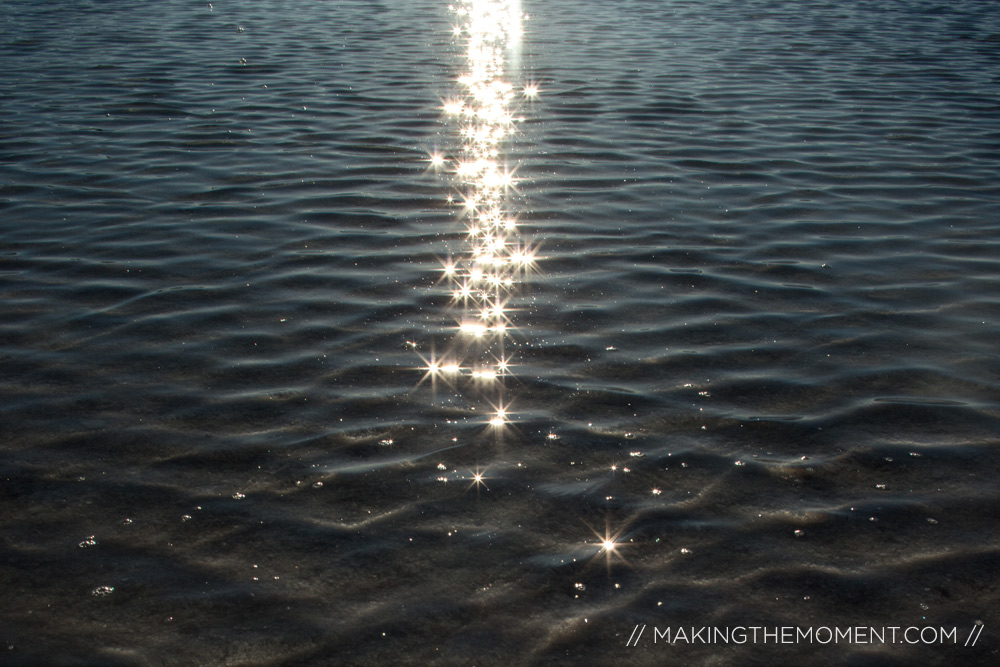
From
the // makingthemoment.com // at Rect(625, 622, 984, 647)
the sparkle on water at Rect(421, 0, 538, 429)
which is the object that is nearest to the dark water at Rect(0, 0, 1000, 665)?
the // makingthemoment.com // at Rect(625, 622, 984, 647)

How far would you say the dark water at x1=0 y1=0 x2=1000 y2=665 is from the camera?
2783 mm

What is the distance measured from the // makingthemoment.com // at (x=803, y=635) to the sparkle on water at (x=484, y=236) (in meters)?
1.35

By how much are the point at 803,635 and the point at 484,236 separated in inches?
157

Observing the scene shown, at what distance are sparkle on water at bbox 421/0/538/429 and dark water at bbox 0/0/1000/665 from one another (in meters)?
0.14

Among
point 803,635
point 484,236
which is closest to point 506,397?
point 803,635

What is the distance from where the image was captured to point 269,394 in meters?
4.04

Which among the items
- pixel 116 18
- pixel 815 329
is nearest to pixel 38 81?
pixel 116 18

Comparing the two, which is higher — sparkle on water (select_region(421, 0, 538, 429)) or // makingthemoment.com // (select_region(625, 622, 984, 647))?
sparkle on water (select_region(421, 0, 538, 429))

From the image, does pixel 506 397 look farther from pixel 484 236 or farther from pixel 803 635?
pixel 484 236

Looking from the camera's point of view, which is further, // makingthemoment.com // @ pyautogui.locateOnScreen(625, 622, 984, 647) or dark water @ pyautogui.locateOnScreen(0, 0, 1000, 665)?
dark water @ pyautogui.locateOnScreen(0, 0, 1000, 665)

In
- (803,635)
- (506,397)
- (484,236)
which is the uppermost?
(484,236)

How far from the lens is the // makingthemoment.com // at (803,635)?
2.66m

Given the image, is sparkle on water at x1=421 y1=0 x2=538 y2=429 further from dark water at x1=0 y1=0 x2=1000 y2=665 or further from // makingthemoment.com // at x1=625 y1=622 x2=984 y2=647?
// makingthemoment.com // at x1=625 y1=622 x2=984 y2=647

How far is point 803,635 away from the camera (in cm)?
268
